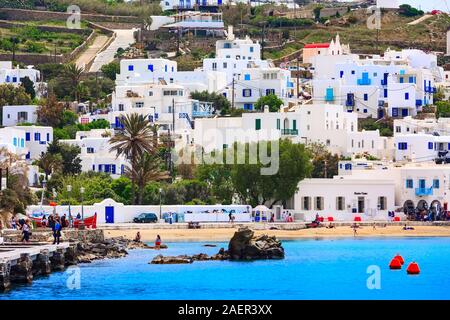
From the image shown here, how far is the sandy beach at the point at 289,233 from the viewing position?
82.6 m

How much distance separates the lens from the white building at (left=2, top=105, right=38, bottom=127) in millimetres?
117125

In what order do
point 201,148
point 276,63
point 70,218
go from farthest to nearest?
point 276,63
point 201,148
point 70,218

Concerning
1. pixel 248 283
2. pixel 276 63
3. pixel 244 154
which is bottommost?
pixel 248 283

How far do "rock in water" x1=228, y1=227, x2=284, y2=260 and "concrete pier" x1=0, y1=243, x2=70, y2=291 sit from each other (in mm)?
7861

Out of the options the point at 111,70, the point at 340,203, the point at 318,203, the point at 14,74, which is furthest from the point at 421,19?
the point at 318,203

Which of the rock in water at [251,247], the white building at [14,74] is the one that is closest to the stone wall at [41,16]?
the white building at [14,74]

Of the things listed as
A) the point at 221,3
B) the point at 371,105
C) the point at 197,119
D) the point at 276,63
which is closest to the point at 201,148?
the point at 197,119

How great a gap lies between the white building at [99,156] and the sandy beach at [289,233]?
45.1 feet

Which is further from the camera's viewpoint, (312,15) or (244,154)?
(312,15)

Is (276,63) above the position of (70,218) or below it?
above

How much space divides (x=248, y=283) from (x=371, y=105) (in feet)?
204

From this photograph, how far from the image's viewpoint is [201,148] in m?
103

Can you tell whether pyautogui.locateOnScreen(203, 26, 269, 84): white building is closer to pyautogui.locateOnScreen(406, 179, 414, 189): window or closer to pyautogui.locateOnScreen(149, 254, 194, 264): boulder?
pyautogui.locateOnScreen(406, 179, 414, 189): window

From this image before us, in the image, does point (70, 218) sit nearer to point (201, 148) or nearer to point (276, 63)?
point (201, 148)
